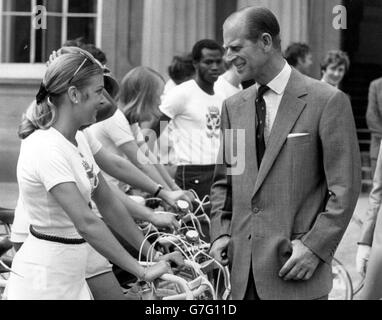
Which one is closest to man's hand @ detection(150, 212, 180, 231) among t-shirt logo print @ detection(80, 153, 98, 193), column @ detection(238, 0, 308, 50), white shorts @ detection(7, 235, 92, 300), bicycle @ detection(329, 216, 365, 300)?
t-shirt logo print @ detection(80, 153, 98, 193)

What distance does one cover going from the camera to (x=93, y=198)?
494 cm

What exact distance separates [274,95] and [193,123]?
3.90 metres

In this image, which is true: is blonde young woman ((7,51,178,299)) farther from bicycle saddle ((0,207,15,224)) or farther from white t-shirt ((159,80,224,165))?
white t-shirt ((159,80,224,165))

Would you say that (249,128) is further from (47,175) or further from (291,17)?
(291,17)

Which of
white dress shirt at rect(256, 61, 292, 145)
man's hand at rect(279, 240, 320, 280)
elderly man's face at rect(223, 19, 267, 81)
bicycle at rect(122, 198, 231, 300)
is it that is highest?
elderly man's face at rect(223, 19, 267, 81)

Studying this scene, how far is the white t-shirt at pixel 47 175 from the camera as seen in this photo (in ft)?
13.9

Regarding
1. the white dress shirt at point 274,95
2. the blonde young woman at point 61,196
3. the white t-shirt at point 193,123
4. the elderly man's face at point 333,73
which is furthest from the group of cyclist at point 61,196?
the elderly man's face at point 333,73

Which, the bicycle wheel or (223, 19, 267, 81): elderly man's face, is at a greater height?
(223, 19, 267, 81): elderly man's face

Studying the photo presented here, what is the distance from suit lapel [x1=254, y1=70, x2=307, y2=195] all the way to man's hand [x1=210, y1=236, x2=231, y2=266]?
313mm

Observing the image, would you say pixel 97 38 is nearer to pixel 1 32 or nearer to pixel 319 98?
pixel 1 32

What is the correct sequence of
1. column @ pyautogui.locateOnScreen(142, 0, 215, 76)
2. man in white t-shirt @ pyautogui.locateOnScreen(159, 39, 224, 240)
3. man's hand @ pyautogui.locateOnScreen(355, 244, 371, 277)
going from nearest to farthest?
1. man's hand @ pyautogui.locateOnScreen(355, 244, 371, 277)
2. man in white t-shirt @ pyautogui.locateOnScreen(159, 39, 224, 240)
3. column @ pyautogui.locateOnScreen(142, 0, 215, 76)

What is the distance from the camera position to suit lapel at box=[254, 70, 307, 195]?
177 inches

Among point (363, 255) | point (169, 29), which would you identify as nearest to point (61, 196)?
point (363, 255)
